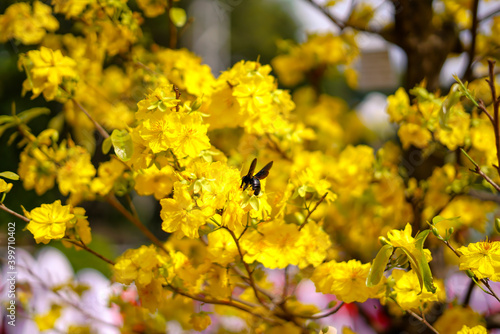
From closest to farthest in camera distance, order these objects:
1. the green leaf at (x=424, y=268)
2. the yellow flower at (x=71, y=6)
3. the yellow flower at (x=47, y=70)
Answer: the green leaf at (x=424, y=268) → the yellow flower at (x=47, y=70) → the yellow flower at (x=71, y=6)

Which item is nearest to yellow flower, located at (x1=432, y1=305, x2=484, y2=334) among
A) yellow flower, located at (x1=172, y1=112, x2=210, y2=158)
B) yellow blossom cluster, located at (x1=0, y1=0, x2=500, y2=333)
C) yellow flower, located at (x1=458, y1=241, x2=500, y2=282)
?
yellow blossom cluster, located at (x1=0, y1=0, x2=500, y2=333)

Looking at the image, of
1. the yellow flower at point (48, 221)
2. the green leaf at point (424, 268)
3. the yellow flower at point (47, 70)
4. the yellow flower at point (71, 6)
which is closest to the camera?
the green leaf at point (424, 268)

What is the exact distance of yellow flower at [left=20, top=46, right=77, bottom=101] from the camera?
650 millimetres

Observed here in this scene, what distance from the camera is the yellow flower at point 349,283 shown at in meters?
0.51

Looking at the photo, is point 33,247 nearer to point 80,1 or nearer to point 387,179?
point 80,1

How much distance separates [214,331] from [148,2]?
0.81 meters

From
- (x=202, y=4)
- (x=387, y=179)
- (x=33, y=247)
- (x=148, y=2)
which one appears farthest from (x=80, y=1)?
(x=202, y=4)

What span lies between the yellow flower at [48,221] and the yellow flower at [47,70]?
23 centimetres

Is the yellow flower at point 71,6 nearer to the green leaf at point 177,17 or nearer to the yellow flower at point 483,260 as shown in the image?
the green leaf at point 177,17

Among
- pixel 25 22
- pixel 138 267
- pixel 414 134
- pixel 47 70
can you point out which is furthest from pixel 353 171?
pixel 25 22

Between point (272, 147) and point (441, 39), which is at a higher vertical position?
point (441, 39)

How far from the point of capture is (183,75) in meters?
0.71

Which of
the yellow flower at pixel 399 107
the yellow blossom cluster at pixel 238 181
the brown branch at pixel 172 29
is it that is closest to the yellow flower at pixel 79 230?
the yellow blossom cluster at pixel 238 181

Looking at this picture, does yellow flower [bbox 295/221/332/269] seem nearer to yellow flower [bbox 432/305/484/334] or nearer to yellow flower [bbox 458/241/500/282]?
yellow flower [bbox 458/241/500/282]
